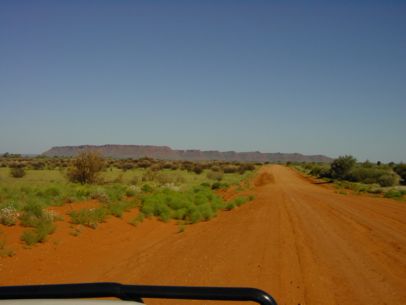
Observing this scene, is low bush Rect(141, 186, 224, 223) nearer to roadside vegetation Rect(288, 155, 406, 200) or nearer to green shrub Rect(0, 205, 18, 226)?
green shrub Rect(0, 205, 18, 226)

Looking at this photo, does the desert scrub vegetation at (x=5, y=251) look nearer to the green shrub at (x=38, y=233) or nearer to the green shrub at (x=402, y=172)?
the green shrub at (x=38, y=233)

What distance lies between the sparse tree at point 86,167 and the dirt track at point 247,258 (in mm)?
19174

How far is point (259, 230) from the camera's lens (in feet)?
51.3

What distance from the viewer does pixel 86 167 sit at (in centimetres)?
3612

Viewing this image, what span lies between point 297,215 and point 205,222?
4251 millimetres

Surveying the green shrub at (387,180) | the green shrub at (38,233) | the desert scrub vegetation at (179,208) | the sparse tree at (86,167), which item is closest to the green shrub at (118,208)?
the desert scrub vegetation at (179,208)

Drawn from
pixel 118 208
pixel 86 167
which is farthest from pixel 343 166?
pixel 118 208

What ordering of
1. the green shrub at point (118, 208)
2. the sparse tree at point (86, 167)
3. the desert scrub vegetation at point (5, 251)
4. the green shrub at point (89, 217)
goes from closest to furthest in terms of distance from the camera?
the desert scrub vegetation at point (5, 251), the green shrub at point (89, 217), the green shrub at point (118, 208), the sparse tree at point (86, 167)

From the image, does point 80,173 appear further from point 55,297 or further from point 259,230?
point 55,297

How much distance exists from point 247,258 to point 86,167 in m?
27.1

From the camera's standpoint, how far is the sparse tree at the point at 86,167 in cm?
3588

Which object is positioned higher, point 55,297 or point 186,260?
point 55,297

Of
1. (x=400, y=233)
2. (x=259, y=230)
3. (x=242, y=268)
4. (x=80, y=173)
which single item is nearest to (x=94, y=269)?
(x=242, y=268)

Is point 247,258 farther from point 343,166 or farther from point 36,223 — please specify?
point 343,166
